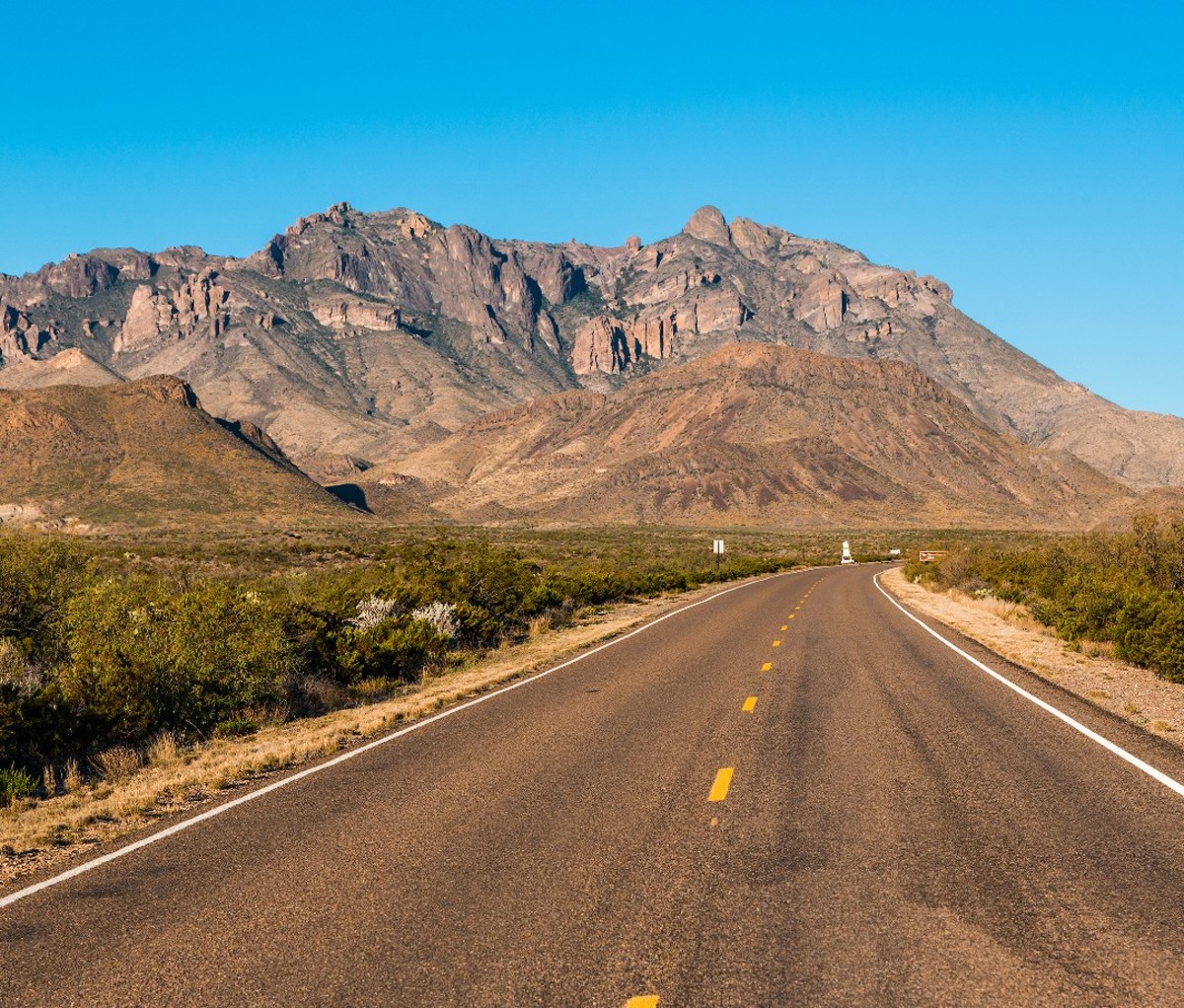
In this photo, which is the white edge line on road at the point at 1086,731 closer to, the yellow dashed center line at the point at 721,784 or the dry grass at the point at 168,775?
the yellow dashed center line at the point at 721,784

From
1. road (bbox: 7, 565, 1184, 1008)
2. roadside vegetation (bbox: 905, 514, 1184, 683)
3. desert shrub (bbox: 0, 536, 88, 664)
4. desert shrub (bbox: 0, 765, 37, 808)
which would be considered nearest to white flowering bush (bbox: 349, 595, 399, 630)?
desert shrub (bbox: 0, 536, 88, 664)

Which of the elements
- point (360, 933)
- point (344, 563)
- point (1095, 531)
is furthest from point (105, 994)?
point (344, 563)

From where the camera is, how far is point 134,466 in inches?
4373

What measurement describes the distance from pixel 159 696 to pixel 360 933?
8.15m

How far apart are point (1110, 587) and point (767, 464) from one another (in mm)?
131819

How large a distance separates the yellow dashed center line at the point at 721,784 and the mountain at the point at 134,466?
97.7 metres

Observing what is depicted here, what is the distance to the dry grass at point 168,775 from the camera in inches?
287

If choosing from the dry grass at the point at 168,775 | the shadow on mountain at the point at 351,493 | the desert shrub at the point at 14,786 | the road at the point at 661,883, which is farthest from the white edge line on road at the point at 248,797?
the shadow on mountain at the point at 351,493

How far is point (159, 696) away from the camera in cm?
1192

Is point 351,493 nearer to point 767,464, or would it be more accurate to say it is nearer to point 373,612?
point 767,464

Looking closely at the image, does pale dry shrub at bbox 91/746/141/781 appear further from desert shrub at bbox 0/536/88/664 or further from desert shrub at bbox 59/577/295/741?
desert shrub at bbox 0/536/88/664

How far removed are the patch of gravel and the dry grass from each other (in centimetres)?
892

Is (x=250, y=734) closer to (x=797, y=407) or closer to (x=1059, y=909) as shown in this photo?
(x=1059, y=909)

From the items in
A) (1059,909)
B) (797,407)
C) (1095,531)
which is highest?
(797,407)
